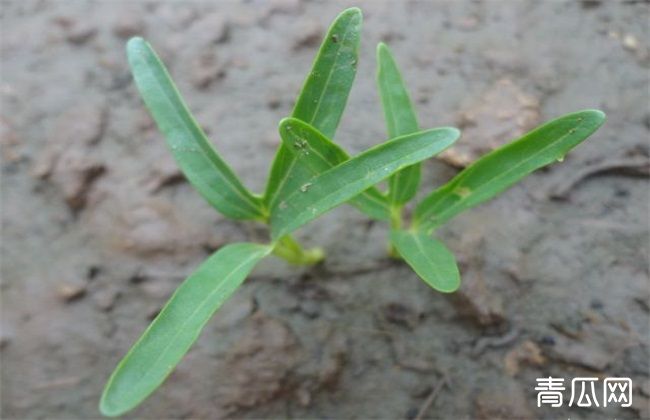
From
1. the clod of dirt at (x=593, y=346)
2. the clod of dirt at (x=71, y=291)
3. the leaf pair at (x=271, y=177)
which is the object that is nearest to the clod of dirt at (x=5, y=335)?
the clod of dirt at (x=71, y=291)

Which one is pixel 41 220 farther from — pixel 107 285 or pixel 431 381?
pixel 431 381

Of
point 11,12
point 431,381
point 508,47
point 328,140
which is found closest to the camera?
point 328,140

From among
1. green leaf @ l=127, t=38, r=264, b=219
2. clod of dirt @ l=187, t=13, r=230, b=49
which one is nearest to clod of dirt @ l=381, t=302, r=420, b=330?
green leaf @ l=127, t=38, r=264, b=219

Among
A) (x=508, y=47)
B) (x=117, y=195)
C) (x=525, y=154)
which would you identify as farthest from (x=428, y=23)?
(x=117, y=195)

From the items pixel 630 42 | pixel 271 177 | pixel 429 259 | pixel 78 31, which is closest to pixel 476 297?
pixel 429 259

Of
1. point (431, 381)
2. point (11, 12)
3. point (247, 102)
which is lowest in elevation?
point (431, 381)

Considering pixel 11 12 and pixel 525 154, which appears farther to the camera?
pixel 11 12
